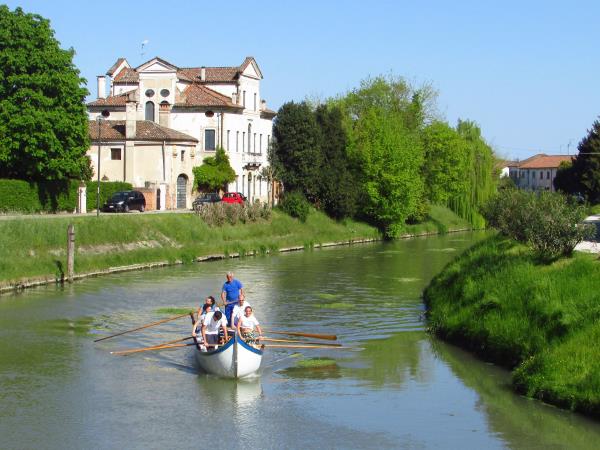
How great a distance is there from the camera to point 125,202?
212ft

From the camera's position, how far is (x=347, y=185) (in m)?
80.4

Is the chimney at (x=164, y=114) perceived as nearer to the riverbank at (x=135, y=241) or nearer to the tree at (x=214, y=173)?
the tree at (x=214, y=173)

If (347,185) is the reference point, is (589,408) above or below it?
below

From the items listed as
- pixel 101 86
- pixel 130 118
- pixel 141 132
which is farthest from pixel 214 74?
pixel 130 118

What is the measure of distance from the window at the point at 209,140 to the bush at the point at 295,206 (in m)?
8.20

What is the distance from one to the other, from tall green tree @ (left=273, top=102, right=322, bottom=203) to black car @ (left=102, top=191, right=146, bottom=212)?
55.5 feet

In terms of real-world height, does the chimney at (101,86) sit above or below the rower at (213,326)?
above

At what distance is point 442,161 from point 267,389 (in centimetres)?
6972

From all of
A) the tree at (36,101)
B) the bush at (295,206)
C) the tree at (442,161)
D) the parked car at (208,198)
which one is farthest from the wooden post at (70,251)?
the tree at (442,161)

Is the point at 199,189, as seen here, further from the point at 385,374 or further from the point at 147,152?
the point at 385,374

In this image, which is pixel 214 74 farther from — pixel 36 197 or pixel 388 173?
pixel 36 197

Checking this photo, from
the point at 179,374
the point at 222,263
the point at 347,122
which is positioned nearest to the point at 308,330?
the point at 179,374

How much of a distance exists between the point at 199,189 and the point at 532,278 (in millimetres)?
51588

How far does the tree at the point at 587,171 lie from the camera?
9775 cm
